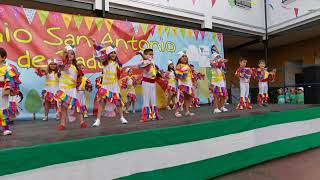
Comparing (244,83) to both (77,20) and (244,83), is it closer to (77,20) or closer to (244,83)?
(244,83)

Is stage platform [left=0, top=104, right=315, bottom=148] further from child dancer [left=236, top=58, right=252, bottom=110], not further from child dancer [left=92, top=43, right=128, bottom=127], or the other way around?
child dancer [left=236, top=58, right=252, bottom=110]

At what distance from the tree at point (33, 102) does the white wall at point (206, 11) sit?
321 centimetres

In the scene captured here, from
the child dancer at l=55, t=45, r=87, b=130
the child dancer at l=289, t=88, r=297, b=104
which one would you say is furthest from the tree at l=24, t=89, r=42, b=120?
the child dancer at l=289, t=88, r=297, b=104

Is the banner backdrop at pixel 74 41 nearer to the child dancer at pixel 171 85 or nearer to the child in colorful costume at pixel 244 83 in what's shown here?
the child dancer at pixel 171 85

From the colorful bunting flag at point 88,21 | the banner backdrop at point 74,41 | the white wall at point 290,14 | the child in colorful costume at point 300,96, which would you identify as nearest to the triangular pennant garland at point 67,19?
the banner backdrop at point 74,41

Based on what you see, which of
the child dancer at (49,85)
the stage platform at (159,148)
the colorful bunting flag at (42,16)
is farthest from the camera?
the colorful bunting flag at (42,16)

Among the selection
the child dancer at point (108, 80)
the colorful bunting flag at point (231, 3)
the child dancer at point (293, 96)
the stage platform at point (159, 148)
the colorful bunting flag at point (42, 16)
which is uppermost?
the colorful bunting flag at point (231, 3)

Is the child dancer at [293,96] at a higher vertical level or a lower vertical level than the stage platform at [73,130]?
higher

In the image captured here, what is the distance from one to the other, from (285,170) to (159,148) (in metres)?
2.43

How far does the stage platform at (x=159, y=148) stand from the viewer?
324cm

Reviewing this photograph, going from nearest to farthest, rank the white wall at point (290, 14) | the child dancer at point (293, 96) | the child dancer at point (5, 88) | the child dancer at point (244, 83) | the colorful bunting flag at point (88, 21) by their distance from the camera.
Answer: the child dancer at point (5, 88)
the child dancer at point (244, 83)
the colorful bunting flag at point (88, 21)
the child dancer at point (293, 96)
the white wall at point (290, 14)

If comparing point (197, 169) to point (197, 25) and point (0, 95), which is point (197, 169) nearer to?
point (0, 95)

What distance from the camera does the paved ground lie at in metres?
5.01

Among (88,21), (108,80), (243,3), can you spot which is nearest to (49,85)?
(88,21)
